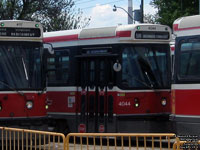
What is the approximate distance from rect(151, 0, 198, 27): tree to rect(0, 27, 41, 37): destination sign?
1287 inches

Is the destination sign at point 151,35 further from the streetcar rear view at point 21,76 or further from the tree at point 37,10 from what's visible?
the tree at point 37,10

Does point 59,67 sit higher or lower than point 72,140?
higher

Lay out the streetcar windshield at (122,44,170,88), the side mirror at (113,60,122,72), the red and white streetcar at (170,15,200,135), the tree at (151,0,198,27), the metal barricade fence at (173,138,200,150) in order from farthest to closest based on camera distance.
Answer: the tree at (151,0,198,27) → the streetcar windshield at (122,44,170,88) → the side mirror at (113,60,122,72) → the red and white streetcar at (170,15,200,135) → the metal barricade fence at (173,138,200,150)

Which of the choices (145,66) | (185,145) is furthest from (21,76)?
(185,145)

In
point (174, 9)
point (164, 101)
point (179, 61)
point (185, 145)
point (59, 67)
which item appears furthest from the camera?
point (174, 9)

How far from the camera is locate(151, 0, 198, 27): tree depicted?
4675cm

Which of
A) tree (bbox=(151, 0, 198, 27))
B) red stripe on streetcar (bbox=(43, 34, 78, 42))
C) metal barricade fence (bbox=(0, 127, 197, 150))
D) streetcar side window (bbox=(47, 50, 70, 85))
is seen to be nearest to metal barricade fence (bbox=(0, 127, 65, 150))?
metal barricade fence (bbox=(0, 127, 197, 150))

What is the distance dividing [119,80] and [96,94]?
89 cm

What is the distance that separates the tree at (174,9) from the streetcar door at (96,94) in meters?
31.1

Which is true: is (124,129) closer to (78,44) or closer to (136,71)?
(136,71)

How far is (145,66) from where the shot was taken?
1577cm

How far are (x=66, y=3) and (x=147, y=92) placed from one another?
816 inches

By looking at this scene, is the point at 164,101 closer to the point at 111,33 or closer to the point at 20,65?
the point at 111,33

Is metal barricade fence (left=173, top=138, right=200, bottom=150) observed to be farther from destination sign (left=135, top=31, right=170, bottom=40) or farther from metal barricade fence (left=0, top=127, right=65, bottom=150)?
destination sign (left=135, top=31, right=170, bottom=40)
